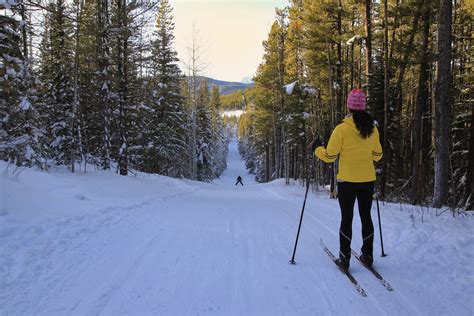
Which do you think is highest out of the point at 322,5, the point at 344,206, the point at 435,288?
the point at 322,5

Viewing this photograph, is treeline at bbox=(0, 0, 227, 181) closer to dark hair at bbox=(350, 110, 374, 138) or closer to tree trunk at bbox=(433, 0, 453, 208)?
dark hair at bbox=(350, 110, 374, 138)

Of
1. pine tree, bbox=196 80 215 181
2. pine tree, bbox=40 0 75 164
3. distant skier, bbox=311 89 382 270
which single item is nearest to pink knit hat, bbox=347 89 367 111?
distant skier, bbox=311 89 382 270

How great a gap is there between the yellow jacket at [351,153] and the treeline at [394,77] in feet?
5.18

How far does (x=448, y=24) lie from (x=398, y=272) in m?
7.68

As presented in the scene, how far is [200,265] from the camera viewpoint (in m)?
5.02

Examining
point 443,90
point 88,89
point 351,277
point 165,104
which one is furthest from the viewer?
point 165,104

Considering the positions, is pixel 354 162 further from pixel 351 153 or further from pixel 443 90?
pixel 443 90

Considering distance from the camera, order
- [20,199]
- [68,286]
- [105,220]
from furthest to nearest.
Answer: [105,220] → [20,199] → [68,286]

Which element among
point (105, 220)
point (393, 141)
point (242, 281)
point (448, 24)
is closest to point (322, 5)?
point (393, 141)

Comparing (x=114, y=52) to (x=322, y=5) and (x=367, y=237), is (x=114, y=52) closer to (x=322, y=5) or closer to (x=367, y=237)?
(x=322, y=5)

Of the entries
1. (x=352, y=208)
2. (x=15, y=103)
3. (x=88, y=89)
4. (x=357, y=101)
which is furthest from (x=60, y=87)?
(x=352, y=208)

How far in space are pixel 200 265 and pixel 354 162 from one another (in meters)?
2.58

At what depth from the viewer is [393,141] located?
20.7 meters

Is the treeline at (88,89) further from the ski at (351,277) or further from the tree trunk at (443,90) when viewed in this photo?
the tree trunk at (443,90)
